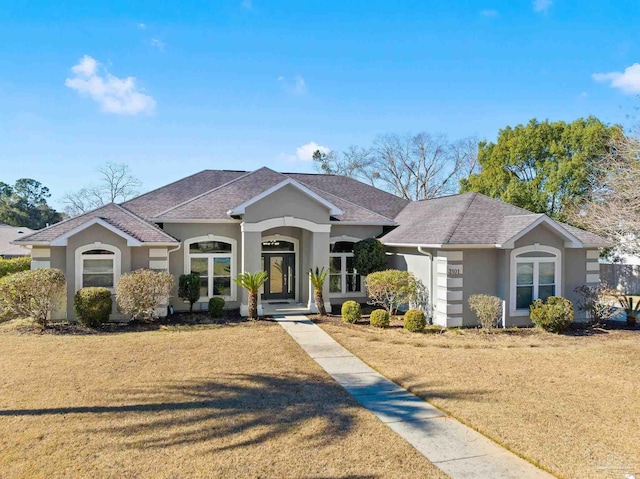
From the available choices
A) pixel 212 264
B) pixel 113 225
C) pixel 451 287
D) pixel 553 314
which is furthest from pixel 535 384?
pixel 113 225

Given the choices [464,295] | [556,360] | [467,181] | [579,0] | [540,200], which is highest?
[579,0]

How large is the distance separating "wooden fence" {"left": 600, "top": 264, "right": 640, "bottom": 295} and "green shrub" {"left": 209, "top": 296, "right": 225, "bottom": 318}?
24.1m

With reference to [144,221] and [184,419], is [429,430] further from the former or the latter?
Answer: [144,221]

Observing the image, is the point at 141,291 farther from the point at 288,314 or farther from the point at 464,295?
the point at 464,295

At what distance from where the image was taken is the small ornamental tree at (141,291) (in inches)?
573

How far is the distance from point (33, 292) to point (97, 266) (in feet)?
7.04

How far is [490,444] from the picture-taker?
618cm

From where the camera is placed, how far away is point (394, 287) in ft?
51.9

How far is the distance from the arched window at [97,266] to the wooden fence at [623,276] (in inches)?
1092

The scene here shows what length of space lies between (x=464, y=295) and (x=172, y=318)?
34.9 feet

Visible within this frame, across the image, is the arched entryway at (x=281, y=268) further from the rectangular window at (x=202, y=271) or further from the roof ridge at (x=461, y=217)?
the roof ridge at (x=461, y=217)

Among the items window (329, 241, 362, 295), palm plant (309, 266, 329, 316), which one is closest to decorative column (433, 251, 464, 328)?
palm plant (309, 266, 329, 316)

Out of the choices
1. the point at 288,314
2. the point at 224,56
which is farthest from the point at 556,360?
the point at 224,56

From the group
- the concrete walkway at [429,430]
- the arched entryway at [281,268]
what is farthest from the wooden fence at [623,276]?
the concrete walkway at [429,430]
